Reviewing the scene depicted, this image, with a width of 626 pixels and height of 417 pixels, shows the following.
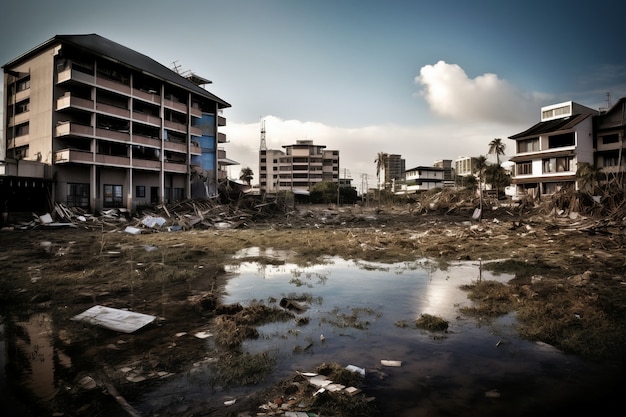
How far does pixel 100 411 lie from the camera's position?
3.53 meters

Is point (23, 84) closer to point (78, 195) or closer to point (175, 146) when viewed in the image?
point (78, 195)

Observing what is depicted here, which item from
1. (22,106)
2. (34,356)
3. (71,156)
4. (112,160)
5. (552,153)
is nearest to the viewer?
(34,356)

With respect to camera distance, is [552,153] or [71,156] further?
[552,153]

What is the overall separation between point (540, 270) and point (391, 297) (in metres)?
5.93

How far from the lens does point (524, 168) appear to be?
133ft

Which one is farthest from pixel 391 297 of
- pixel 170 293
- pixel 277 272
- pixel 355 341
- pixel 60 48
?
pixel 60 48

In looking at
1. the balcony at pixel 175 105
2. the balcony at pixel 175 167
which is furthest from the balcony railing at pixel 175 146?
the balcony at pixel 175 105

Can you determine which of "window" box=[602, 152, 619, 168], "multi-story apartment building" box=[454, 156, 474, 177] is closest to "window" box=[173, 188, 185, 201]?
"window" box=[602, 152, 619, 168]

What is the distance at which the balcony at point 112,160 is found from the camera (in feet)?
94.9

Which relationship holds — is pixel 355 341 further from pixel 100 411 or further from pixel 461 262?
pixel 461 262

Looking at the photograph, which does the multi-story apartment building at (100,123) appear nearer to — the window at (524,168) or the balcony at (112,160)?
the balcony at (112,160)

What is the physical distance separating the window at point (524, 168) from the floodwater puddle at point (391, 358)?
38.9 meters

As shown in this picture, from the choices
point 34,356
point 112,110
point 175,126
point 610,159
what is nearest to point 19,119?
point 112,110

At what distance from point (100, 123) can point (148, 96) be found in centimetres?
513
